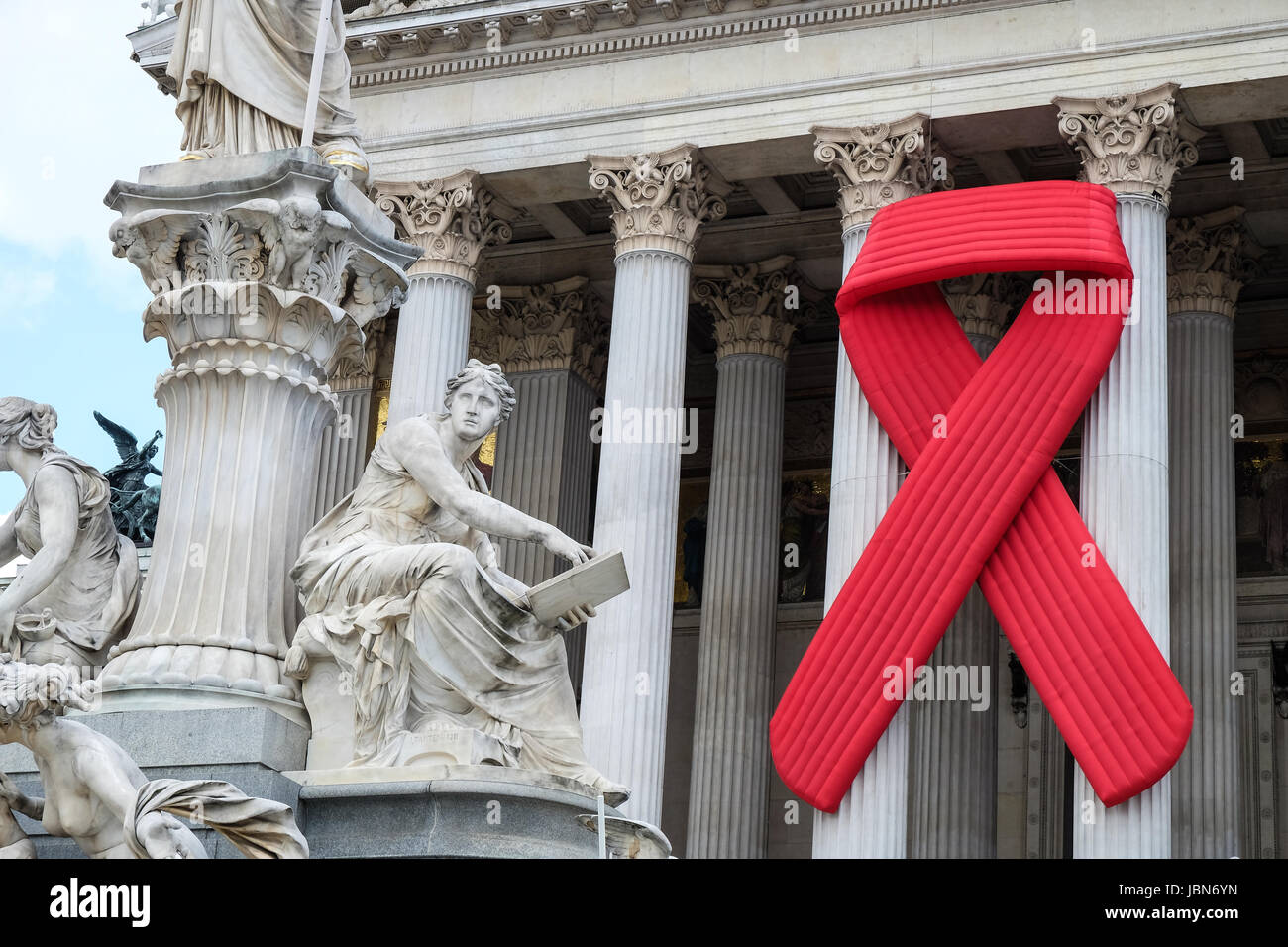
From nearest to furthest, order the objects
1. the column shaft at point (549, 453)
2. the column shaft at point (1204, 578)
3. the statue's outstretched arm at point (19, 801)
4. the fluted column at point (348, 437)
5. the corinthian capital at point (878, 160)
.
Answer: the statue's outstretched arm at point (19, 801) → the column shaft at point (1204, 578) → the corinthian capital at point (878, 160) → the fluted column at point (348, 437) → the column shaft at point (549, 453)

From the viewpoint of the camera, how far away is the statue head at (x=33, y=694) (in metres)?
7.68

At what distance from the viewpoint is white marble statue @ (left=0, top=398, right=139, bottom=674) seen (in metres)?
10.3

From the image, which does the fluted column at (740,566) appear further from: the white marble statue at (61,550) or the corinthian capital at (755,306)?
the white marble statue at (61,550)

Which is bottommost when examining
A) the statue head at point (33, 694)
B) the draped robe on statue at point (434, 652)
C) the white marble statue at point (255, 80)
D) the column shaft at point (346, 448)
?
the statue head at point (33, 694)

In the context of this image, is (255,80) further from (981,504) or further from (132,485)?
(132,485)

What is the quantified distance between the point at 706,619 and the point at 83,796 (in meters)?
21.6

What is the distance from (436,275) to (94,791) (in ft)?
64.6

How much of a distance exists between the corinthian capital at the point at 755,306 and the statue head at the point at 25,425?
2033 centimetres

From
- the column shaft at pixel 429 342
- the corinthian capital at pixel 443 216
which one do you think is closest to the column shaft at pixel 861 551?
the column shaft at pixel 429 342

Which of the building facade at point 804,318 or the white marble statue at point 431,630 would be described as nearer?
the white marble statue at point 431,630

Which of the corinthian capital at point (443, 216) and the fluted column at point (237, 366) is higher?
the corinthian capital at point (443, 216)

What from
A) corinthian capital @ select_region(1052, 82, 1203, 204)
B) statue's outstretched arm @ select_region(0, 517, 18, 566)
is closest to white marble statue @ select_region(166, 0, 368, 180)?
statue's outstretched arm @ select_region(0, 517, 18, 566)

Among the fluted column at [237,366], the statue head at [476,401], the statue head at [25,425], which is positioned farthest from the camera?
the statue head at [25,425]
